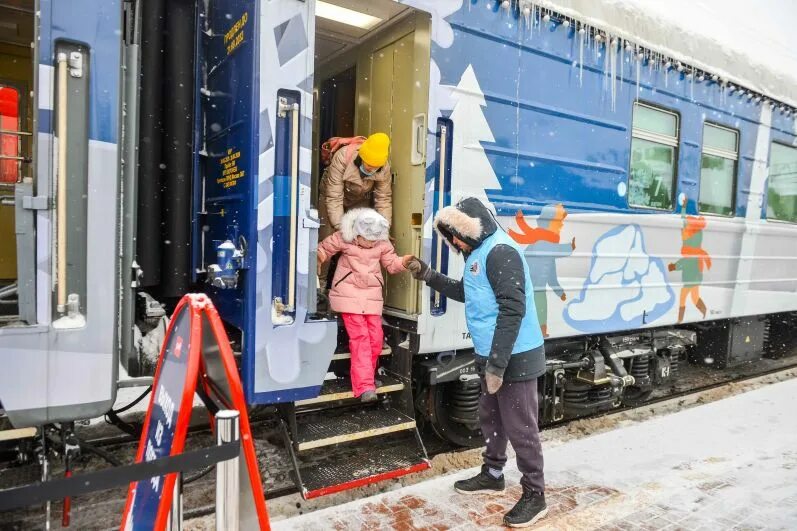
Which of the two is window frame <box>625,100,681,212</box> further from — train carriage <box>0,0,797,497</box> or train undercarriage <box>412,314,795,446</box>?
train undercarriage <box>412,314,795,446</box>

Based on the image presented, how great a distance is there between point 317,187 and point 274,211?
179cm

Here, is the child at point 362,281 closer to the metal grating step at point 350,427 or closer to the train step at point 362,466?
the metal grating step at point 350,427

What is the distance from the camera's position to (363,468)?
3197mm

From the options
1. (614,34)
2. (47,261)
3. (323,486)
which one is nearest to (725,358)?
(614,34)

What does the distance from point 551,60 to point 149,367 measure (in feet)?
11.2

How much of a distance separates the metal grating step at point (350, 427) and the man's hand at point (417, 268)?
2.93ft

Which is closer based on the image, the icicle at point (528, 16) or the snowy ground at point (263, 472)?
the snowy ground at point (263, 472)

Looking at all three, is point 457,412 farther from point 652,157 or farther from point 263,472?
point 652,157

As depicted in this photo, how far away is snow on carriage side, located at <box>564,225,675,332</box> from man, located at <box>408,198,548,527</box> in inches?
60.3

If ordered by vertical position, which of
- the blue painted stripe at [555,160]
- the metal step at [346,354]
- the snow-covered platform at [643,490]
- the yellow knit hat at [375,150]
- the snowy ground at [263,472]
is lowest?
the snowy ground at [263,472]

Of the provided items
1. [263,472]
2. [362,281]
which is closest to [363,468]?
[263,472]

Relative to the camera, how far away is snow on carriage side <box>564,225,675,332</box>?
14.6 feet

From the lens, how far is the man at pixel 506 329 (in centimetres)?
A: 279

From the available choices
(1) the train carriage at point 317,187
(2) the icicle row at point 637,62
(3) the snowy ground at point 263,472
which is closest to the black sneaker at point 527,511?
(3) the snowy ground at point 263,472
